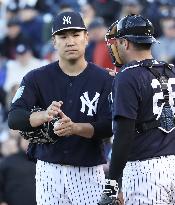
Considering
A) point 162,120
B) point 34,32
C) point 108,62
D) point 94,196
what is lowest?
point 94,196

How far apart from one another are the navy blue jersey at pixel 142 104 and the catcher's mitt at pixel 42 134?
0.83 metres

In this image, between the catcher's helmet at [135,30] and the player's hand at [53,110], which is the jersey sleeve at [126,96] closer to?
the catcher's helmet at [135,30]

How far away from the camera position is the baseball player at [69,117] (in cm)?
616

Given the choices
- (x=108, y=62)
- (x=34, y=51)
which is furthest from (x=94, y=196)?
(x=34, y=51)

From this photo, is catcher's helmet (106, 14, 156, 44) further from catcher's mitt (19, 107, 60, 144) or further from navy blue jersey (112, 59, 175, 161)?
catcher's mitt (19, 107, 60, 144)

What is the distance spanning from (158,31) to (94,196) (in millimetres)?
6347

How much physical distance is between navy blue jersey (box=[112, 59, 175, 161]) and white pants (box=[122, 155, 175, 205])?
0.19ft

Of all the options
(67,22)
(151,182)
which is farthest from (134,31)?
(151,182)

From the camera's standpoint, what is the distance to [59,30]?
619 centimetres

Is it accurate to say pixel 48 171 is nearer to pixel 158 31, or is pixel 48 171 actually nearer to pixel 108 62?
pixel 108 62

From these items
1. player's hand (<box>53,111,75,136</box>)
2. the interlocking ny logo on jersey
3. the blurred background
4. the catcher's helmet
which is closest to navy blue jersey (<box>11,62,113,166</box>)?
the interlocking ny logo on jersey

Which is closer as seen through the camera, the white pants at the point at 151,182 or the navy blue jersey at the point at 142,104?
the navy blue jersey at the point at 142,104

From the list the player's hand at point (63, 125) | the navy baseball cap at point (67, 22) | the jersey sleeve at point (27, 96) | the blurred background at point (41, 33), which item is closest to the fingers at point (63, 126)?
the player's hand at point (63, 125)

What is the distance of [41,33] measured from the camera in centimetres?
1337
